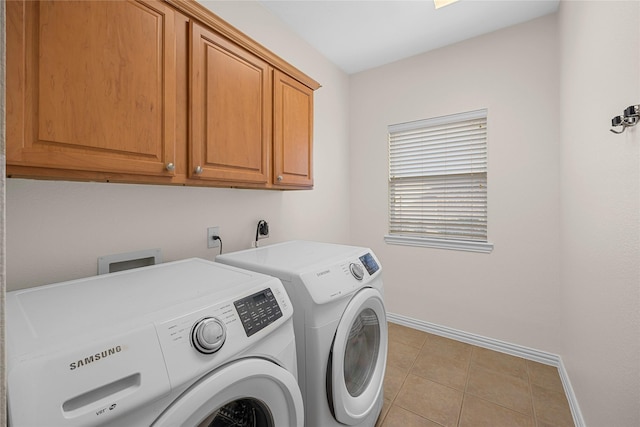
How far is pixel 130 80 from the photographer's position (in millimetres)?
993

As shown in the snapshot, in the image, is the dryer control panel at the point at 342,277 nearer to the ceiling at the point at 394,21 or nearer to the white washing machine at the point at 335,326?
the white washing machine at the point at 335,326

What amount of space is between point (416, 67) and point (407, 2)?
0.76 meters

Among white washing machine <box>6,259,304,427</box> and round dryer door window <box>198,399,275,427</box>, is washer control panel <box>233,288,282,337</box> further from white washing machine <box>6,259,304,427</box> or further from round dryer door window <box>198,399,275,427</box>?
round dryer door window <box>198,399,275,427</box>

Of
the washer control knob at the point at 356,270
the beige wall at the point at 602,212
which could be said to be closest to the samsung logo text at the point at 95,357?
the washer control knob at the point at 356,270

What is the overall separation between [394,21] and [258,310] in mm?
2407

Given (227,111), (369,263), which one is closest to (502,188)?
(369,263)

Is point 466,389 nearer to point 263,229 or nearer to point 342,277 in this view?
point 342,277

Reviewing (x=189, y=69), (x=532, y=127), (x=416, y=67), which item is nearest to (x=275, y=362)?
(x=189, y=69)

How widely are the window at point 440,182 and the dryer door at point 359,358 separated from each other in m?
1.40

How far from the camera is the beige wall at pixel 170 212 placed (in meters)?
1.07

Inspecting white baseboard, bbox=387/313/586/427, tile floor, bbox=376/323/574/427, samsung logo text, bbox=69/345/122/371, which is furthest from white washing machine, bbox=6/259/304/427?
white baseboard, bbox=387/313/586/427

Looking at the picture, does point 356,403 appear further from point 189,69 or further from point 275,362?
point 189,69

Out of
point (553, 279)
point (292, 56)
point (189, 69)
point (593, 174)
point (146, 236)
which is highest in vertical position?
point (292, 56)

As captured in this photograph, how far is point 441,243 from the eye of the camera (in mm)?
2568
